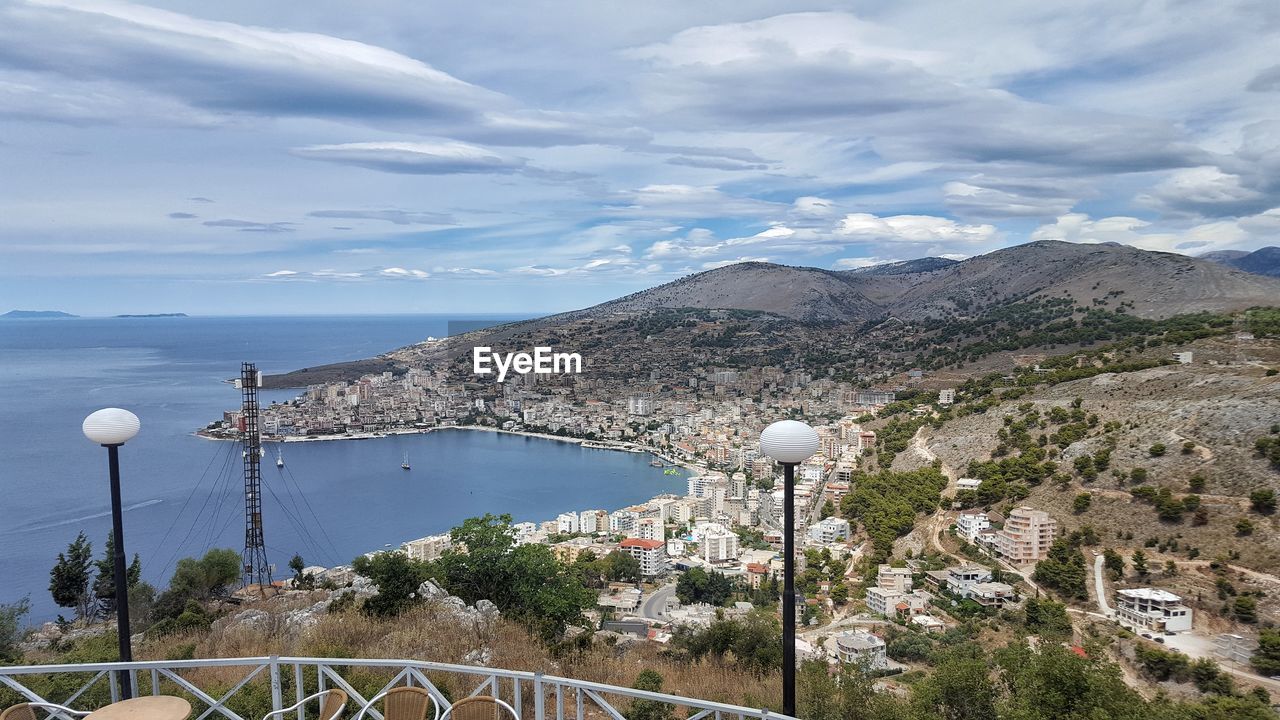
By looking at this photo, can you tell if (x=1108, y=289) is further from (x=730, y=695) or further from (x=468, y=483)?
(x=730, y=695)

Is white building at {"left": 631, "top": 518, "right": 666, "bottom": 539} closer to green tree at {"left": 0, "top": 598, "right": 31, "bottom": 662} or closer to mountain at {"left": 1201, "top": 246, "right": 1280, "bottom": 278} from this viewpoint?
green tree at {"left": 0, "top": 598, "right": 31, "bottom": 662}

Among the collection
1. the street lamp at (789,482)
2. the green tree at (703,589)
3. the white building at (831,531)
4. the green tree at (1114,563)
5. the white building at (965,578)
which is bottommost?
the green tree at (703,589)

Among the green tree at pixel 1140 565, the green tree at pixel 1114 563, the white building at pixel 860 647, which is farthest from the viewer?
the green tree at pixel 1114 563

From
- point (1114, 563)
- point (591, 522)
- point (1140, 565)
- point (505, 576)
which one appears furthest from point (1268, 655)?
point (591, 522)

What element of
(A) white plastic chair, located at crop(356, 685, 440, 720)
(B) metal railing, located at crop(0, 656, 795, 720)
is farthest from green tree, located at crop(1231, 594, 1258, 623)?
(A) white plastic chair, located at crop(356, 685, 440, 720)

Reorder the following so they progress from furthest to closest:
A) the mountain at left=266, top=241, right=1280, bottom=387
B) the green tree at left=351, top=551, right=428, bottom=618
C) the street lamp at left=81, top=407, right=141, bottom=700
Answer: the mountain at left=266, top=241, right=1280, bottom=387
the green tree at left=351, top=551, right=428, bottom=618
the street lamp at left=81, top=407, right=141, bottom=700

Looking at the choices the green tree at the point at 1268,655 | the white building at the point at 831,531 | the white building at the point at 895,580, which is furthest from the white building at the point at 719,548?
the green tree at the point at 1268,655

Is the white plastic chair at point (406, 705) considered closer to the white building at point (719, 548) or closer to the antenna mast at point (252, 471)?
A: the antenna mast at point (252, 471)
